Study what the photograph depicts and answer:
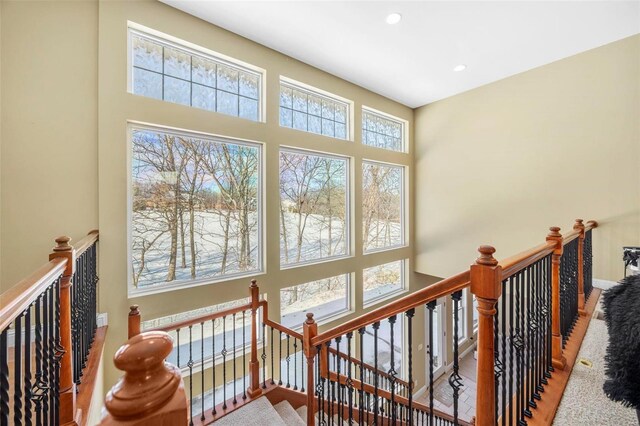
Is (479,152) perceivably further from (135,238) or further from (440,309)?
(135,238)

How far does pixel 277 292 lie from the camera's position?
358 cm

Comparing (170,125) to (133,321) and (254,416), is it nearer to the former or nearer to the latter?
(133,321)

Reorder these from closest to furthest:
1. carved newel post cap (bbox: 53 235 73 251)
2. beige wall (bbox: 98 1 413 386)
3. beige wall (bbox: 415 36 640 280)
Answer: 1. carved newel post cap (bbox: 53 235 73 251)
2. beige wall (bbox: 98 1 413 386)
3. beige wall (bbox: 415 36 640 280)

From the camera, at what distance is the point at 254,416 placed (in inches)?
96.6

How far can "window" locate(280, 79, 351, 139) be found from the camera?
3.80 metres

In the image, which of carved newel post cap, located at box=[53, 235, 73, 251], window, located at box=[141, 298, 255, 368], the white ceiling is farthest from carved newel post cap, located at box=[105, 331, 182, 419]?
the white ceiling

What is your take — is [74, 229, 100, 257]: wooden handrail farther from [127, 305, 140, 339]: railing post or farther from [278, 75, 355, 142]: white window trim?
[278, 75, 355, 142]: white window trim

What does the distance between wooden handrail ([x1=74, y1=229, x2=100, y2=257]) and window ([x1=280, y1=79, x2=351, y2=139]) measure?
2450 millimetres

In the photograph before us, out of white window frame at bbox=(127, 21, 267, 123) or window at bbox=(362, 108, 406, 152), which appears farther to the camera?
window at bbox=(362, 108, 406, 152)

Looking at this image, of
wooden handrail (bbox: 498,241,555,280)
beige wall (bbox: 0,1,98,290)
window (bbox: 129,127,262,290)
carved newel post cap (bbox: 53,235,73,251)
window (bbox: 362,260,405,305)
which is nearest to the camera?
wooden handrail (bbox: 498,241,555,280)

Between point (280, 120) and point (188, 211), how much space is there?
172 cm

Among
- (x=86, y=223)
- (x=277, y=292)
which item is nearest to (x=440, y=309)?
(x=277, y=292)

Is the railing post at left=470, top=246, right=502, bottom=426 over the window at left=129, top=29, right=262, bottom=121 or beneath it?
beneath

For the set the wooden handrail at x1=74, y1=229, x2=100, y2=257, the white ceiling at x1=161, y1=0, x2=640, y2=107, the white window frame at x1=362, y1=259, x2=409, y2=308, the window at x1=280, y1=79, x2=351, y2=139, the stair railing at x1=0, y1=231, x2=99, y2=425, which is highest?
the white ceiling at x1=161, y1=0, x2=640, y2=107
